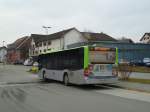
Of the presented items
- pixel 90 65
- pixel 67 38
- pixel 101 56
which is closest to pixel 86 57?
pixel 90 65

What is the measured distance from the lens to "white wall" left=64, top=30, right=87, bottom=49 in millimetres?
89438

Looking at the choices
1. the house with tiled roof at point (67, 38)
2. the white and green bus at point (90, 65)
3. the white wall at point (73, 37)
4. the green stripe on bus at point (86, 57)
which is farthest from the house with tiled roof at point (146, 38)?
the green stripe on bus at point (86, 57)

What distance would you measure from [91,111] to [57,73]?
13638 millimetres

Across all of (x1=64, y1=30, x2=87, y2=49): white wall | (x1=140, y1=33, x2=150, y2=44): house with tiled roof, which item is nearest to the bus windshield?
(x1=64, y1=30, x2=87, y2=49): white wall

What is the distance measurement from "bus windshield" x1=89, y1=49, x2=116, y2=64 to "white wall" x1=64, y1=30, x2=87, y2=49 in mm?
68317

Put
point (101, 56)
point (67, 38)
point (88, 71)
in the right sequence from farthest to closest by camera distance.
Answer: point (67, 38) < point (101, 56) < point (88, 71)

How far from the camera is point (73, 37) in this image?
90.9 m

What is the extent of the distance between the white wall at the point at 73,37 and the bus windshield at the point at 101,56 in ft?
224

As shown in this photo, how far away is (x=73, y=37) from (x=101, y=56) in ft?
232

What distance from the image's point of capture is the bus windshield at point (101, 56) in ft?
66.0

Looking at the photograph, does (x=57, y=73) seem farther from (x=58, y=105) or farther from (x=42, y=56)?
(x=58, y=105)

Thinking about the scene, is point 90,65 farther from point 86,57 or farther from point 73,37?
point 73,37

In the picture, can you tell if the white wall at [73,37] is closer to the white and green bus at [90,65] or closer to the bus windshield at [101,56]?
the white and green bus at [90,65]

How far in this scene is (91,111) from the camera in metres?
11.2
